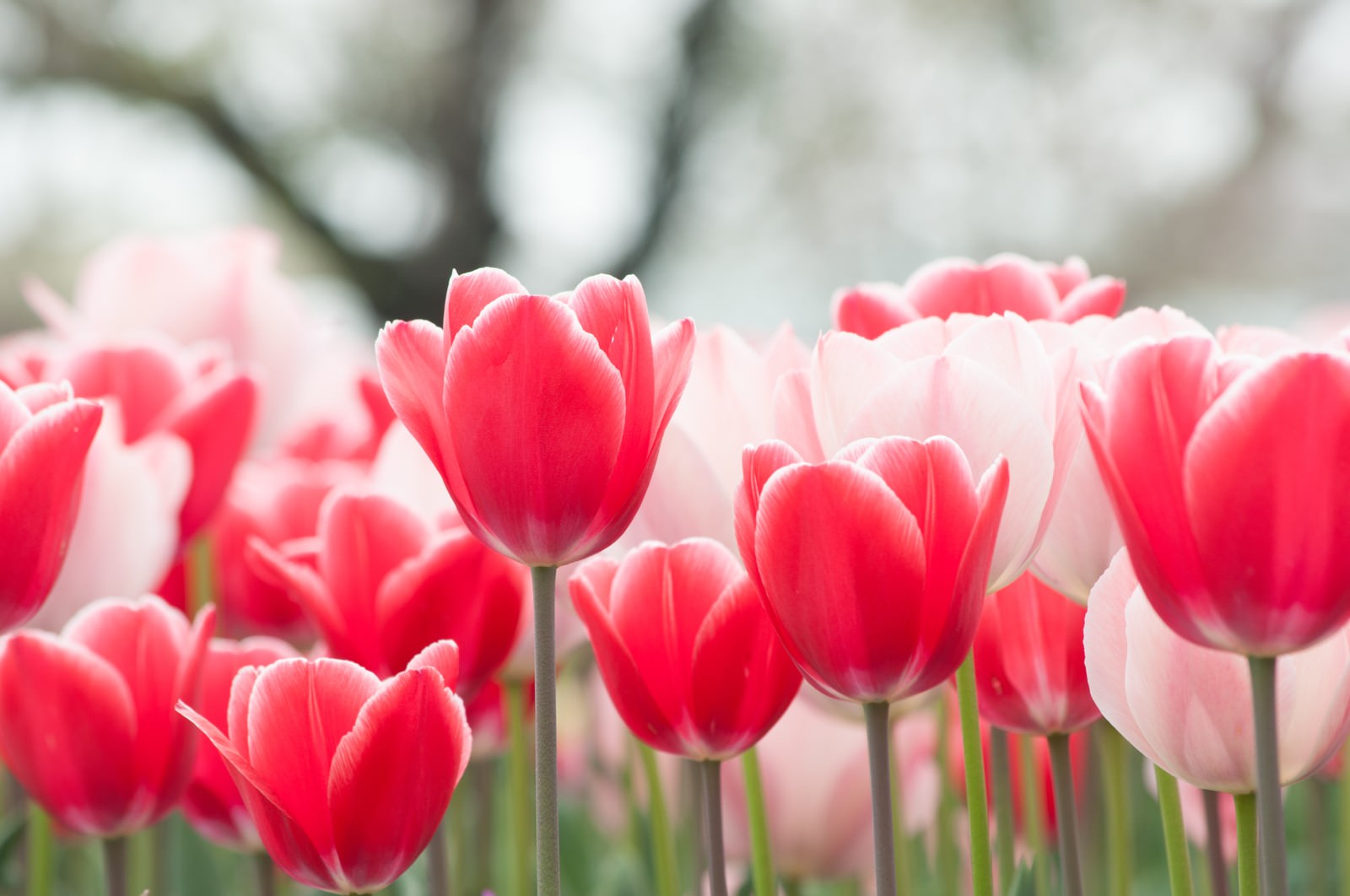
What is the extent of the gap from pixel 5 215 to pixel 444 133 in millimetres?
2700

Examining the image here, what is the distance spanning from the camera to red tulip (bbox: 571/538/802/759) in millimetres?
413

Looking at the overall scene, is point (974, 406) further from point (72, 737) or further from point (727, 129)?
point (727, 129)

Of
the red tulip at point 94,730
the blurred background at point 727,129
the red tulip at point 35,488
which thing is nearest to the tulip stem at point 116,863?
the red tulip at point 94,730

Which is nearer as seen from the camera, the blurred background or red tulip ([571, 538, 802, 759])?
red tulip ([571, 538, 802, 759])

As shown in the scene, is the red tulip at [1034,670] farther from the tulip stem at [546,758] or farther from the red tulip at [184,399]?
the red tulip at [184,399]

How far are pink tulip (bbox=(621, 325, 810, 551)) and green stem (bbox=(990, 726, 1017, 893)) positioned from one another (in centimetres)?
14

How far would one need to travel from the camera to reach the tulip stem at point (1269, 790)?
30cm

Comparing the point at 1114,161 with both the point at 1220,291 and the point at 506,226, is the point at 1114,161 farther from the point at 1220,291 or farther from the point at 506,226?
the point at 506,226

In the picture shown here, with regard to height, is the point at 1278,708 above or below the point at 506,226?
below

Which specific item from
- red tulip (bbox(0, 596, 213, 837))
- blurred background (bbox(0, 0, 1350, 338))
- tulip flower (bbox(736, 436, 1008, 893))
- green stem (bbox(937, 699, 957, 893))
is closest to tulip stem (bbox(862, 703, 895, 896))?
tulip flower (bbox(736, 436, 1008, 893))

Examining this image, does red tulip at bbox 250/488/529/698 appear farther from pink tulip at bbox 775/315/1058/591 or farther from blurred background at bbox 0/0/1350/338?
blurred background at bbox 0/0/1350/338

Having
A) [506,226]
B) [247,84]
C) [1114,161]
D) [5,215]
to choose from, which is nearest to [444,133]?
[506,226]

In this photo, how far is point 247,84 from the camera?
747 centimetres

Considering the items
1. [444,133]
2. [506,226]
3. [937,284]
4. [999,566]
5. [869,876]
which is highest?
[444,133]
